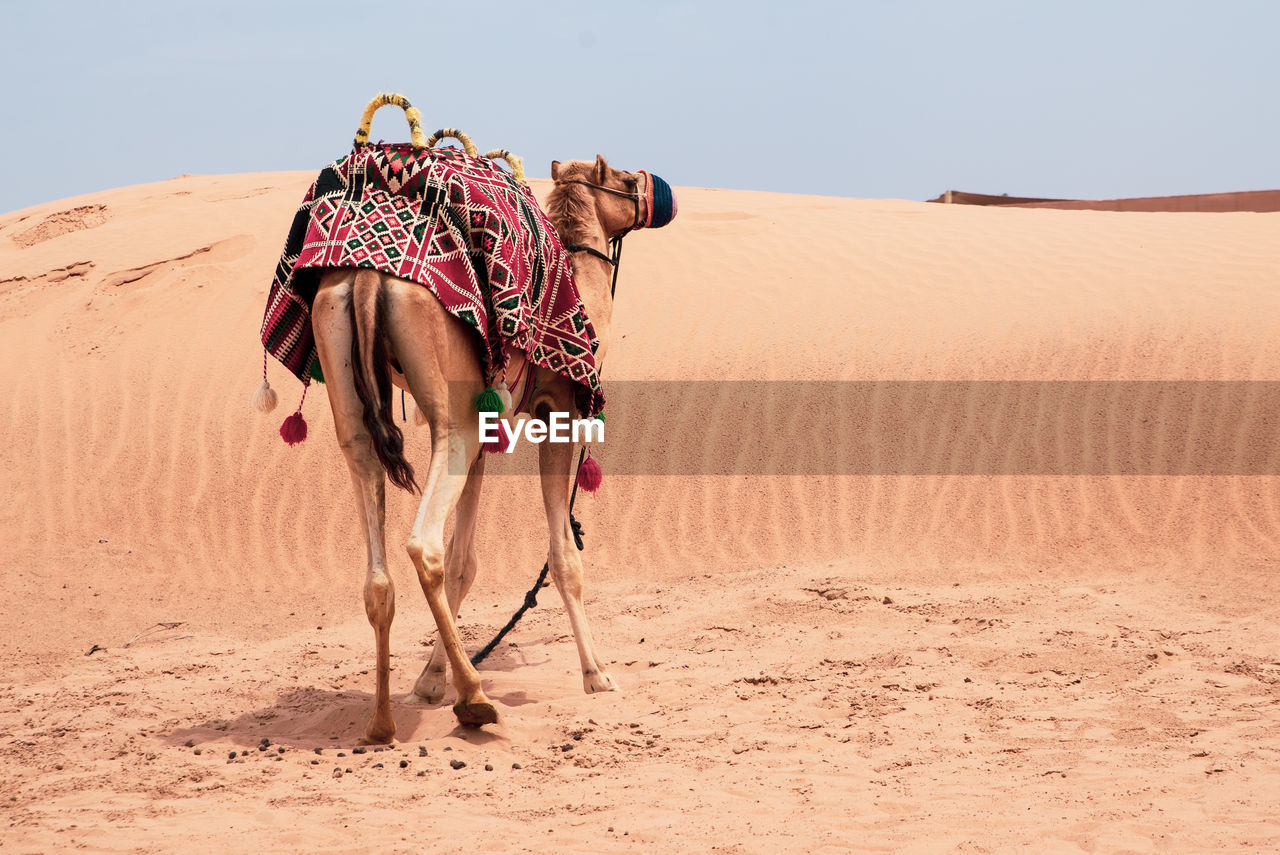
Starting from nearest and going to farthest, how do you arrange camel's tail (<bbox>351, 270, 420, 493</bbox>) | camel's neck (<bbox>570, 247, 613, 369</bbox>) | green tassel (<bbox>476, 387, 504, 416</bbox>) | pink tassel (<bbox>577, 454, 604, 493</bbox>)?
camel's tail (<bbox>351, 270, 420, 493</bbox>) → green tassel (<bbox>476, 387, 504, 416</bbox>) → camel's neck (<bbox>570, 247, 613, 369</bbox>) → pink tassel (<bbox>577, 454, 604, 493</bbox>)

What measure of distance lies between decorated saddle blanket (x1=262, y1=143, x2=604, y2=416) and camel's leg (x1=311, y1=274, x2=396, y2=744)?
0.17 metres

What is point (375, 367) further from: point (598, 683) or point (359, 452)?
point (598, 683)

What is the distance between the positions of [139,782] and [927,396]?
24.7ft

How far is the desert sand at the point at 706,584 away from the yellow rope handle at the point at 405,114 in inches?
107

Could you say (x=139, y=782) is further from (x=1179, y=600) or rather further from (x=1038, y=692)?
(x=1179, y=600)

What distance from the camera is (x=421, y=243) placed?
479 cm

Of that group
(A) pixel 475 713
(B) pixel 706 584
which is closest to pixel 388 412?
(A) pixel 475 713

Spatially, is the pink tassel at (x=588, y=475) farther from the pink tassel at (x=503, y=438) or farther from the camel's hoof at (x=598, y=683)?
the pink tassel at (x=503, y=438)

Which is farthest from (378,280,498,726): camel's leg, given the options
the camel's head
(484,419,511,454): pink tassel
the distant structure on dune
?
the distant structure on dune

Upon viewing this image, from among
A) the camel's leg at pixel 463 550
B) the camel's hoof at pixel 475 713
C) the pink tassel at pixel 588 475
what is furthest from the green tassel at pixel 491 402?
the pink tassel at pixel 588 475

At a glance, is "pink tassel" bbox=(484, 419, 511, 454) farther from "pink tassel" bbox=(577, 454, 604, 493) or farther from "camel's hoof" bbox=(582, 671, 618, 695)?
"camel's hoof" bbox=(582, 671, 618, 695)

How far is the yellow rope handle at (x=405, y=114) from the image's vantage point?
5133 millimetres

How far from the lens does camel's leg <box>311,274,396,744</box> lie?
4684mm

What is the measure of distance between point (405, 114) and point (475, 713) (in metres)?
2.77
